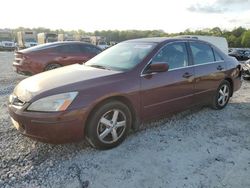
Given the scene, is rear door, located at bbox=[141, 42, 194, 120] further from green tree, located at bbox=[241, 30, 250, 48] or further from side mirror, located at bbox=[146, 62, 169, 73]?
green tree, located at bbox=[241, 30, 250, 48]

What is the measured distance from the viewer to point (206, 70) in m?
5.49

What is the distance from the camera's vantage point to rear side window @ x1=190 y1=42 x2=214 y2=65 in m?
5.36

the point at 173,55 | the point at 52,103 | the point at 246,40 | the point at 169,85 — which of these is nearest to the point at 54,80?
the point at 52,103

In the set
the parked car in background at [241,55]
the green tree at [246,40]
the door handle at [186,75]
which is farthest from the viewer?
the green tree at [246,40]

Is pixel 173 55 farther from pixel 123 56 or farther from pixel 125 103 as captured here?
pixel 125 103

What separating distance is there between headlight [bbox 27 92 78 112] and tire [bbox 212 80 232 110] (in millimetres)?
3456

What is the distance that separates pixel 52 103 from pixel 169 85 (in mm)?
1985

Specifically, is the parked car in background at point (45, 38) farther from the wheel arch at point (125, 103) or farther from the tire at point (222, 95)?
the wheel arch at point (125, 103)

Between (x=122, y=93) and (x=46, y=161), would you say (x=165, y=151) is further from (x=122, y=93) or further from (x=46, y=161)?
(x=46, y=161)

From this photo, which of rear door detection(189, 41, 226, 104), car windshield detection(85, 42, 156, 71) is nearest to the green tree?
rear door detection(189, 41, 226, 104)

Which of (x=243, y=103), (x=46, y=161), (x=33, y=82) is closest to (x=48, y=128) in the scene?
(x=46, y=161)

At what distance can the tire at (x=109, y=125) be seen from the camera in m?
3.81

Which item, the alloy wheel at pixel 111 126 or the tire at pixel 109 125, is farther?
the alloy wheel at pixel 111 126

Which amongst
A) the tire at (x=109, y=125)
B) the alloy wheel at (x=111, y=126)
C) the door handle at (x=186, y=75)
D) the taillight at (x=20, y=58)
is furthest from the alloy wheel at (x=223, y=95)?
the taillight at (x=20, y=58)
